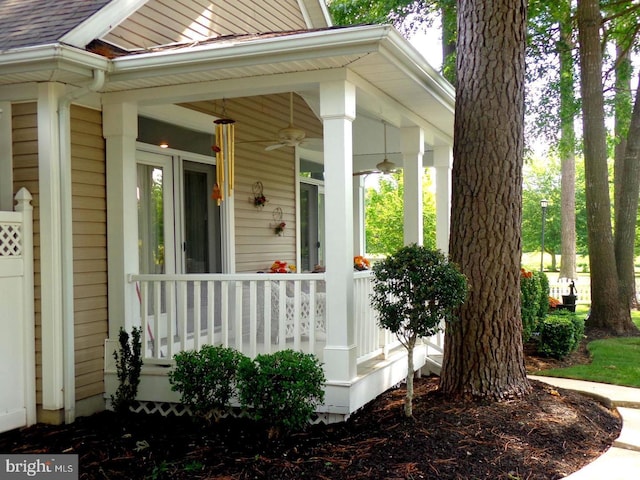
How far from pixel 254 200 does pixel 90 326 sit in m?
2.99

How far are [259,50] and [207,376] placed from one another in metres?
2.36

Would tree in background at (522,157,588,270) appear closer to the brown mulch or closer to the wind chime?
the wind chime

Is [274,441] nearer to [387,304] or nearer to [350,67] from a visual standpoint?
[387,304]

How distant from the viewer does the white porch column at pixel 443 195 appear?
292 inches

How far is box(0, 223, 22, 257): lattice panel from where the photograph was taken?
456cm

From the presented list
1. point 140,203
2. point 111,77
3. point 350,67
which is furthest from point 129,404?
point 350,67

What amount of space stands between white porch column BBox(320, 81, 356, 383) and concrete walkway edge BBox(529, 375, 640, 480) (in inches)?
68.2

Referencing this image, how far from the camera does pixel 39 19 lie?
5078 mm

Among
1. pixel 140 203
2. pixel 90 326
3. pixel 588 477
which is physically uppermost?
pixel 140 203

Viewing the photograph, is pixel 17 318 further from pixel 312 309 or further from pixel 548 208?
pixel 548 208

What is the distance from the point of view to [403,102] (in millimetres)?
5676

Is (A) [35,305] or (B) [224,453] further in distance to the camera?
(A) [35,305]

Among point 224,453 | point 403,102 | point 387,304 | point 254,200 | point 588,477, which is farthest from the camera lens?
point 254,200

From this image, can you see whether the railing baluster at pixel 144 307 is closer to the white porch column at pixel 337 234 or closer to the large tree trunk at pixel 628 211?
the white porch column at pixel 337 234
